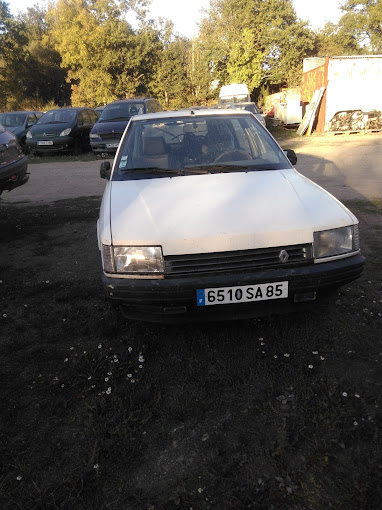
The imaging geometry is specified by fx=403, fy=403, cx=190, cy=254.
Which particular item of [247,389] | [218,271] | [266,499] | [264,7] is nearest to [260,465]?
[266,499]

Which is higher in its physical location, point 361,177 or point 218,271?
point 218,271

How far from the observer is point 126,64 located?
107 feet

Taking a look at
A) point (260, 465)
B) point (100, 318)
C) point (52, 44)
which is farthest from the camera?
point (52, 44)

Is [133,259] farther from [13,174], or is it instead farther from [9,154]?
[9,154]

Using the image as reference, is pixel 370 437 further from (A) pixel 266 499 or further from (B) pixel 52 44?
(B) pixel 52 44

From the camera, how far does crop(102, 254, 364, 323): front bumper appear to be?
8.11 ft

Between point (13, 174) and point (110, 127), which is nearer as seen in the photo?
point (13, 174)

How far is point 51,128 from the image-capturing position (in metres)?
13.8

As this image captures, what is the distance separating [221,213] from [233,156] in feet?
3.62

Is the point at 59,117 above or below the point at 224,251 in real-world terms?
above

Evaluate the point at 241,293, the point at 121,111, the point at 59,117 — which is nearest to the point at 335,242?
the point at 241,293

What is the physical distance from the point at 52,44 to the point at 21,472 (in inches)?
1796

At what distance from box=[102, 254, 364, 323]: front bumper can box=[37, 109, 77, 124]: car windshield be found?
13.1 m

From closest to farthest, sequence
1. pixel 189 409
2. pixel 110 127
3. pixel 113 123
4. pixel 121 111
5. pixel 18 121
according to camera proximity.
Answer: pixel 189 409, pixel 110 127, pixel 113 123, pixel 121 111, pixel 18 121
